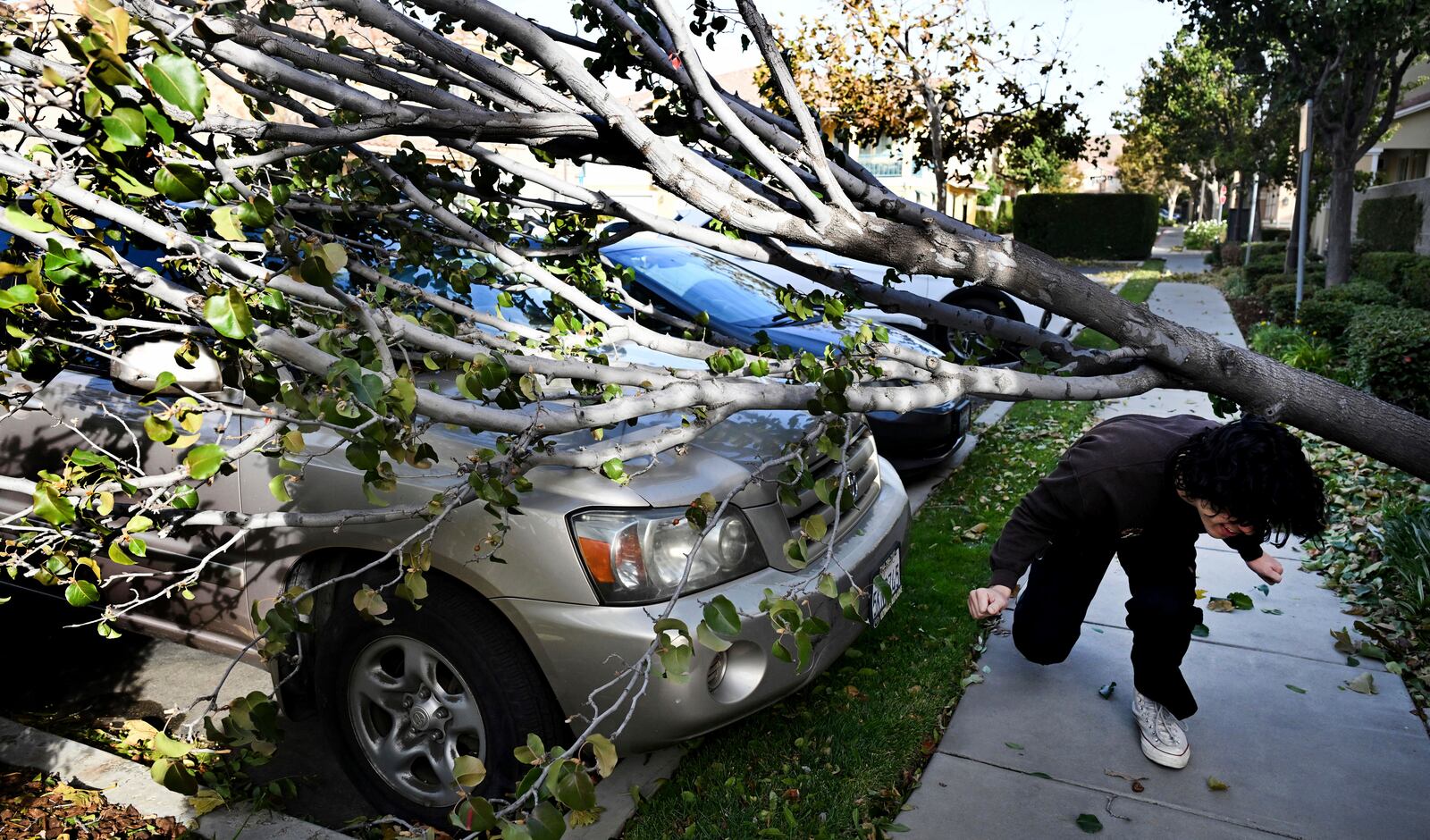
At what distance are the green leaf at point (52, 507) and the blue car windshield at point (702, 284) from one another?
4.11 m

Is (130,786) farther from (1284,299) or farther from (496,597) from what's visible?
(1284,299)

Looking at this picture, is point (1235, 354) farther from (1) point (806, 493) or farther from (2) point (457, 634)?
(2) point (457, 634)

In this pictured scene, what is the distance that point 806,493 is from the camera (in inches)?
134

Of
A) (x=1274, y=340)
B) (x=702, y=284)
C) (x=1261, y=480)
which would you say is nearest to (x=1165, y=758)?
(x=1261, y=480)

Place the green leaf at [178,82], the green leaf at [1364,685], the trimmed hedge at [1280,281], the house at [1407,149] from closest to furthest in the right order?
the green leaf at [178,82] → the green leaf at [1364,685] → the trimmed hedge at [1280,281] → the house at [1407,149]

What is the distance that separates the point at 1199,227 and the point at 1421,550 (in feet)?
132

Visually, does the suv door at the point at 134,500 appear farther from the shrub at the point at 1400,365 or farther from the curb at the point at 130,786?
the shrub at the point at 1400,365

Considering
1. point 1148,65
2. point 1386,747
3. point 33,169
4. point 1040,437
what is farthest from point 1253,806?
point 1148,65

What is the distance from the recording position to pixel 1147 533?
10.9 ft

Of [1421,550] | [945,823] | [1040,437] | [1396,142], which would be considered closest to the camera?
[945,823]

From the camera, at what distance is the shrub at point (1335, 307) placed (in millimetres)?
9609

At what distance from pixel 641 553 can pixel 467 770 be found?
116 centimetres

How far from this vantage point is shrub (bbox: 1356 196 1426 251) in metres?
19.6

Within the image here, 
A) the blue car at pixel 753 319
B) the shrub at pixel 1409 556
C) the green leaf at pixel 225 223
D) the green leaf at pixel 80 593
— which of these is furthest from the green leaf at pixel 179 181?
the shrub at pixel 1409 556
